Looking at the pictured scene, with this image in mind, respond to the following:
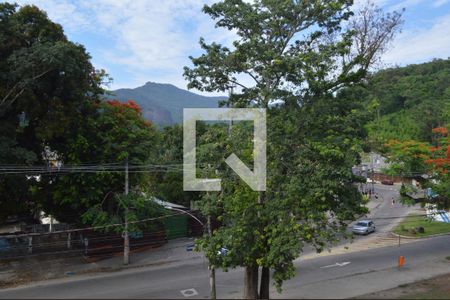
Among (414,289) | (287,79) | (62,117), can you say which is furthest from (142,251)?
(287,79)

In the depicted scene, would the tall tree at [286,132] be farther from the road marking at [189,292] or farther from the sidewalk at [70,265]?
the sidewalk at [70,265]

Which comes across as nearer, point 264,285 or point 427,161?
point 264,285

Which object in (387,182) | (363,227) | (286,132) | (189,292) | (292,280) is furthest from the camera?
(387,182)

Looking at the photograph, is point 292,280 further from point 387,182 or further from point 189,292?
point 387,182

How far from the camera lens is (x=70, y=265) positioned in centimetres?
2406

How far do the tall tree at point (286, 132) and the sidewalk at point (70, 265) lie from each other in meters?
11.8

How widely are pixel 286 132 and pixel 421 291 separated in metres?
11.0

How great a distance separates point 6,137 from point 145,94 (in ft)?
322

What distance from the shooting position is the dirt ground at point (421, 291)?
58.4 ft

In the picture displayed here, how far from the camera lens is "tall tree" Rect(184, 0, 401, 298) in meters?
12.2

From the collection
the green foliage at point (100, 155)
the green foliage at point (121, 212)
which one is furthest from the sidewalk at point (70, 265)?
the green foliage at point (100, 155)

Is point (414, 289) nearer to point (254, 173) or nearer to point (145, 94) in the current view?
point (254, 173)

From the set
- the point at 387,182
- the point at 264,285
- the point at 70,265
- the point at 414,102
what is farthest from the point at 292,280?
the point at 414,102

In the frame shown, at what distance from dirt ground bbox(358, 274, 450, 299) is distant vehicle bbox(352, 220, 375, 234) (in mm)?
14545
